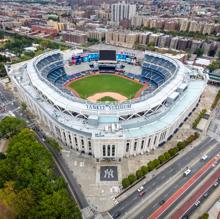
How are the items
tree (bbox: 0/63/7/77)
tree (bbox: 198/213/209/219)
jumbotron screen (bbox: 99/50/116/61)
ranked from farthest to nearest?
jumbotron screen (bbox: 99/50/116/61), tree (bbox: 0/63/7/77), tree (bbox: 198/213/209/219)

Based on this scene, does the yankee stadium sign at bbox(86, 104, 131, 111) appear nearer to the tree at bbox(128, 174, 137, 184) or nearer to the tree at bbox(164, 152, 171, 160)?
the tree at bbox(164, 152, 171, 160)

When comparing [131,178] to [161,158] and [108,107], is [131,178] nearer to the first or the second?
[161,158]

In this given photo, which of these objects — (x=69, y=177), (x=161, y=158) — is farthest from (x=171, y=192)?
(x=69, y=177)

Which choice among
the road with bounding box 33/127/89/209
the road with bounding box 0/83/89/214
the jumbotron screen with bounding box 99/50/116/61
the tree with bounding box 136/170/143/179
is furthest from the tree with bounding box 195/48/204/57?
the road with bounding box 33/127/89/209

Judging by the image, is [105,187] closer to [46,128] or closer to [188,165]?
[188,165]

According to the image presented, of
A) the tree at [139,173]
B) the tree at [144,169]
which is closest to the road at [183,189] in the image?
the tree at [144,169]

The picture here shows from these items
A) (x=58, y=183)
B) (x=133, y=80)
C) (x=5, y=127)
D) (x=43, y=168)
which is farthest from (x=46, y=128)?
(x=133, y=80)

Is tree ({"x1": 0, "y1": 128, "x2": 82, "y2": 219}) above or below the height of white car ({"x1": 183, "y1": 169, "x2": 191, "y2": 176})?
above
